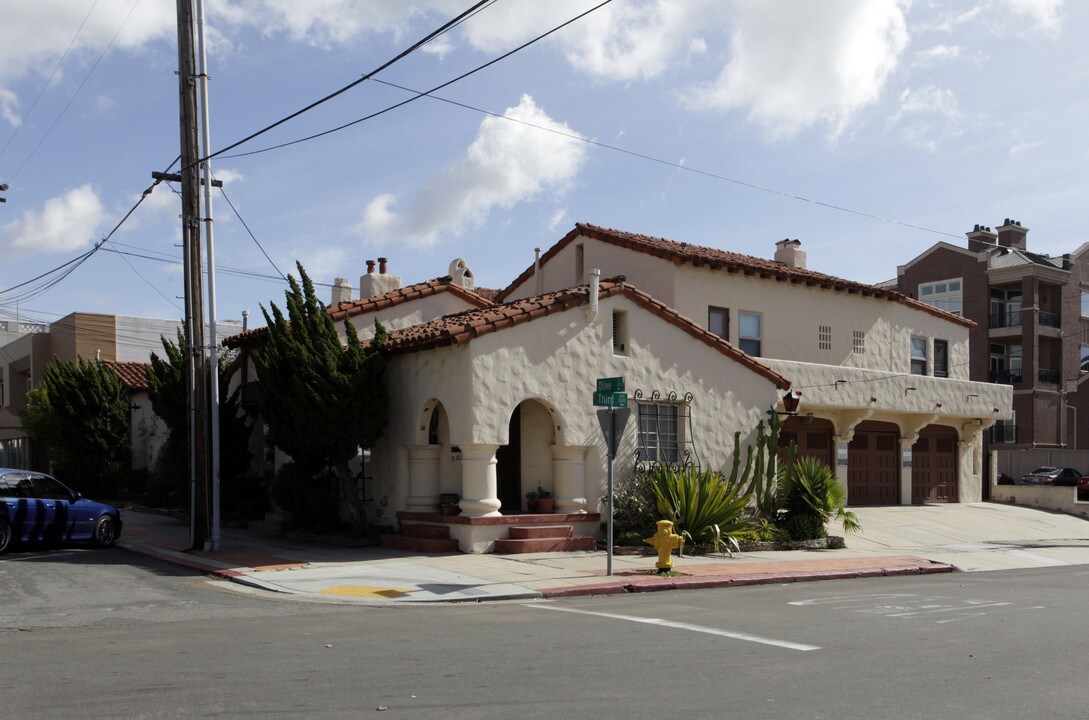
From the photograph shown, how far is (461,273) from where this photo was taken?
26.1m

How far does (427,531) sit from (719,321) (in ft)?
33.2

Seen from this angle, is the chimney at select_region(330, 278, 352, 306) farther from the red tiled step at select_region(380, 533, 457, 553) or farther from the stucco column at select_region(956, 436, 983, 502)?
the stucco column at select_region(956, 436, 983, 502)

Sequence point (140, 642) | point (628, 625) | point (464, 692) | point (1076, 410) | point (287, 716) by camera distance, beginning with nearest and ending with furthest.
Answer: point (287, 716) → point (464, 692) → point (140, 642) → point (628, 625) → point (1076, 410)

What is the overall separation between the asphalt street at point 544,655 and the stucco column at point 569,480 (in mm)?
4804

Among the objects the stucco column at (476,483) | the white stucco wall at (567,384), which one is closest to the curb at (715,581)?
the stucco column at (476,483)

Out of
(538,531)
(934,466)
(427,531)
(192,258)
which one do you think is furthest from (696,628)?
(934,466)

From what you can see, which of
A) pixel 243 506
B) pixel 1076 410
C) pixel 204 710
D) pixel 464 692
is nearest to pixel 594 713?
pixel 464 692

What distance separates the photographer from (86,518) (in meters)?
18.0

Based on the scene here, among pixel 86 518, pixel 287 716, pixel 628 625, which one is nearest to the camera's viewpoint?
pixel 287 716

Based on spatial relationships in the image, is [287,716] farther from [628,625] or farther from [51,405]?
[51,405]

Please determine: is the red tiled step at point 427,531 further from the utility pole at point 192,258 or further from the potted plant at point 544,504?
the utility pole at point 192,258

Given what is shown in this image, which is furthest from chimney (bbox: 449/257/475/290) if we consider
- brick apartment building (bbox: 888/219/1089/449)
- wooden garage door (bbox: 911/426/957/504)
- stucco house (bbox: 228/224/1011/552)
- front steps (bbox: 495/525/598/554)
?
brick apartment building (bbox: 888/219/1089/449)

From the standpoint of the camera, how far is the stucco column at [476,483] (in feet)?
57.2

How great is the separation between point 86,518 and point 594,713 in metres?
14.1
